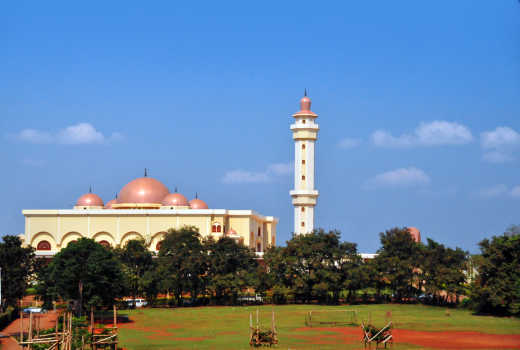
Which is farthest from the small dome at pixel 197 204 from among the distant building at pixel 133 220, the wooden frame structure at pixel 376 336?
the wooden frame structure at pixel 376 336

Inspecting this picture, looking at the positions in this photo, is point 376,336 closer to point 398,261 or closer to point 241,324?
point 241,324

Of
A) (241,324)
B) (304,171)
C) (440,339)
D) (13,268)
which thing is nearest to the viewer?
(440,339)

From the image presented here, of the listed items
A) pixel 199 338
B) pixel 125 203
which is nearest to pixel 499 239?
pixel 199 338

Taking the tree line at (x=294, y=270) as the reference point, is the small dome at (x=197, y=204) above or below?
above

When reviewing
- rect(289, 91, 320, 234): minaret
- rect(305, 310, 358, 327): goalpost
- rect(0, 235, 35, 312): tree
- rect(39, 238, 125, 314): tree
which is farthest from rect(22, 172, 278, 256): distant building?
rect(39, 238, 125, 314): tree

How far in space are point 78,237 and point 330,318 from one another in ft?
115

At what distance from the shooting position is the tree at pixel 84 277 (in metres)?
50.5

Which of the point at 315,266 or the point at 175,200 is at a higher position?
the point at 175,200

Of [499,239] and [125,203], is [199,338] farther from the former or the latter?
[125,203]

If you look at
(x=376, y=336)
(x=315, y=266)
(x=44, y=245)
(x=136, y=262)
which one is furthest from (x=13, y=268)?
(x=376, y=336)

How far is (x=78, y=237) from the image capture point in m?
82.4

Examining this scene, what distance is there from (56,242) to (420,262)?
36151mm

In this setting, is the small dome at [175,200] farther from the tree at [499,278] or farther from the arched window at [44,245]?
the tree at [499,278]

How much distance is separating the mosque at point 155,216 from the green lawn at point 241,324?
18136mm
